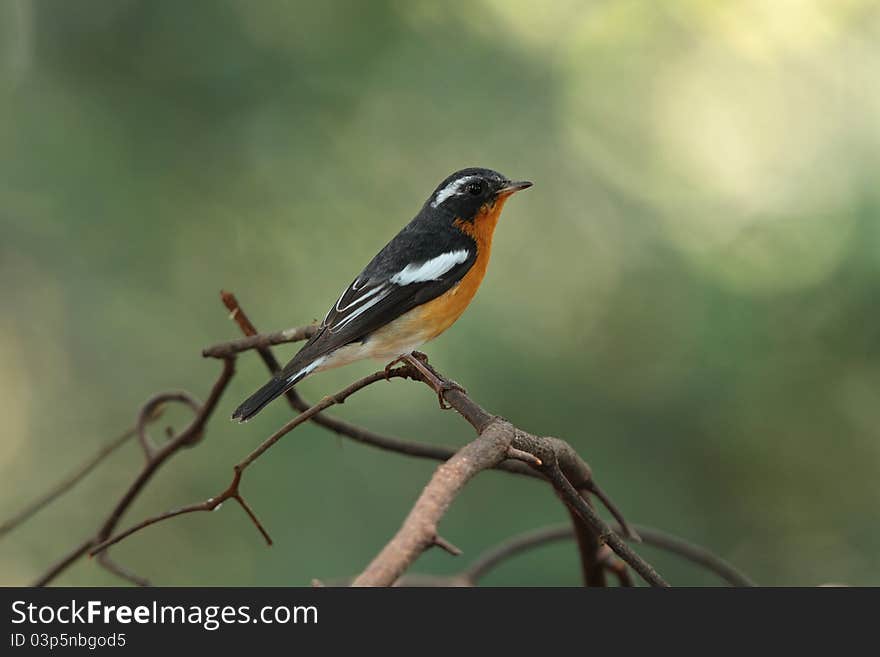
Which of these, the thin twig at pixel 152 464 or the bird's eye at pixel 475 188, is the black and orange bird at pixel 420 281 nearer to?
the bird's eye at pixel 475 188

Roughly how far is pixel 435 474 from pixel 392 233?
162 inches

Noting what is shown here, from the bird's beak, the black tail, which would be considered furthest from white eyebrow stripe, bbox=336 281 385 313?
the bird's beak

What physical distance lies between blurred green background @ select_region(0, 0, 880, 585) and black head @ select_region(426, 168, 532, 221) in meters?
1.01

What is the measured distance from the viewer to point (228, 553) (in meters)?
5.25

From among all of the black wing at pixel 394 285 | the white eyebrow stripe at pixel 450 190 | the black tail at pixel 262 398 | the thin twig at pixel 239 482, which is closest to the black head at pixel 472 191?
the white eyebrow stripe at pixel 450 190

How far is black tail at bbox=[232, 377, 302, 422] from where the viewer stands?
2895 millimetres

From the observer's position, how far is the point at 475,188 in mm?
3920

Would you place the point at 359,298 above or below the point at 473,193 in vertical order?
below

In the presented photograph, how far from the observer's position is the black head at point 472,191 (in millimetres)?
3908

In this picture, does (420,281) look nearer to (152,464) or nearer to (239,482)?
(152,464)

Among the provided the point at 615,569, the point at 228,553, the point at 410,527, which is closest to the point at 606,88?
the point at 228,553

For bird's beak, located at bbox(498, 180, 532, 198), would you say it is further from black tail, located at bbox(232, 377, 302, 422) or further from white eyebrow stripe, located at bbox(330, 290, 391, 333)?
black tail, located at bbox(232, 377, 302, 422)

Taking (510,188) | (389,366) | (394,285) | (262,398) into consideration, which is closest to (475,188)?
(510,188)

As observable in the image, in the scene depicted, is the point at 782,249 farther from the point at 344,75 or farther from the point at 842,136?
the point at 344,75
